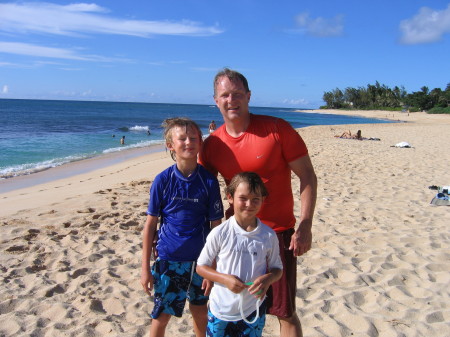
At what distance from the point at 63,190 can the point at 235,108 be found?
319 inches

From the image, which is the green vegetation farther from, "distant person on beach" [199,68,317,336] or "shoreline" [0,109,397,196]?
"distant person on beach" [199,68,317,336]

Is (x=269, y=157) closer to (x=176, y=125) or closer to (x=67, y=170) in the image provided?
(x=176, y=125)

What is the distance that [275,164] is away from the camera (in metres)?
2.47

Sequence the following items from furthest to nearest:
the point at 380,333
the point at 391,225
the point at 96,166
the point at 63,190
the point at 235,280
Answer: the point at 96,166 < the point at 63,190 < the point at 391,225 < the point at 380,333 < the point at 235,280

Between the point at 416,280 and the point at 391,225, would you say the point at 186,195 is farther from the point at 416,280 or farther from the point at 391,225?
the point at 391,225

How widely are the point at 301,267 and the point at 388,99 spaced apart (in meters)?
103

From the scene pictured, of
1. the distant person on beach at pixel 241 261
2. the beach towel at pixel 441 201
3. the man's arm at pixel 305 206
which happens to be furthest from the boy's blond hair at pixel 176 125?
the beach towel at pixel 441 201

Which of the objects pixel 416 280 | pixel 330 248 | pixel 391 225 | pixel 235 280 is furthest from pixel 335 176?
pixel 235 280

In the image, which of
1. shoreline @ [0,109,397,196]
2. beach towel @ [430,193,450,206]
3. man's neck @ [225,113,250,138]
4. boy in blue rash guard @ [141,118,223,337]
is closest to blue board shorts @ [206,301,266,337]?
boy in blue rash guard @ [141,118,223,337]

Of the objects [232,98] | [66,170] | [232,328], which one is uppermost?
[232,98]

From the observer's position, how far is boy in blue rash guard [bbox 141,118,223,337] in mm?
2486

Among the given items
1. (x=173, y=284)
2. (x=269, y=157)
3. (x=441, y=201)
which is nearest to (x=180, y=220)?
(x=173, y=284)

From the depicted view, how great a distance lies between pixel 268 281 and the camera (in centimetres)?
211

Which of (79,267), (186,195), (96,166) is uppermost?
(186,195)
